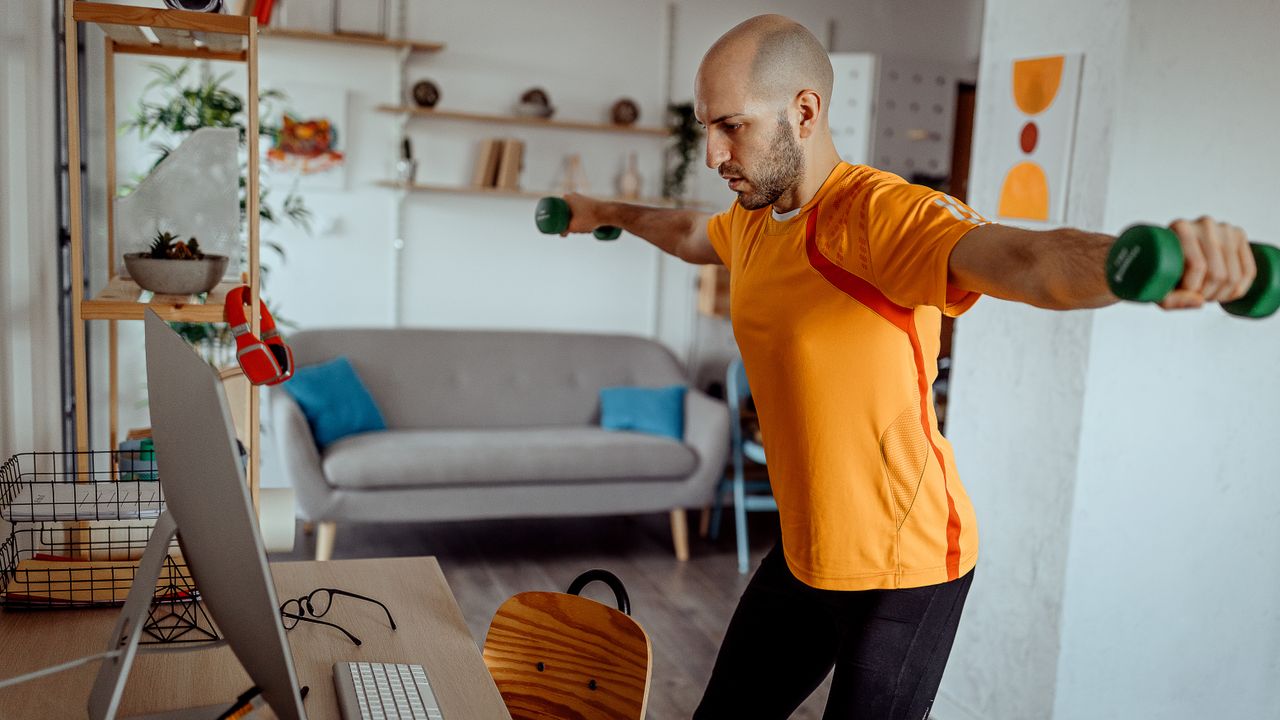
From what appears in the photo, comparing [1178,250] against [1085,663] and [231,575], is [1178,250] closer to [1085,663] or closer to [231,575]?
[231,575]

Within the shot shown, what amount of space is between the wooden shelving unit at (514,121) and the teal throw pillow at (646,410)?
127 centimetres

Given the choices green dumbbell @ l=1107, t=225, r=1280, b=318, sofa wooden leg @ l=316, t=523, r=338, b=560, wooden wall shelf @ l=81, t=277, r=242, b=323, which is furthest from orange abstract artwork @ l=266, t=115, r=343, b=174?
green dumbbell @ l=1107, t=225, r=1280, b=318

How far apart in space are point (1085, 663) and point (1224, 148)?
129cm

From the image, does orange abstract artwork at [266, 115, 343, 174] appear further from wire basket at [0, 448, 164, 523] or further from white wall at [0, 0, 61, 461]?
wire basket at [0, 448, 164, 523]

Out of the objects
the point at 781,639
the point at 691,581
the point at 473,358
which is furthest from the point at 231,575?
the point at 473,358

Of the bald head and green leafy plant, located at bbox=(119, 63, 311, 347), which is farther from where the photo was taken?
green leafy plant, located at bbox=(119, 63, 311, 347)

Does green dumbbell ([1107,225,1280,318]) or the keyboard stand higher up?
green dumbbell ([1107,225,1280,318])

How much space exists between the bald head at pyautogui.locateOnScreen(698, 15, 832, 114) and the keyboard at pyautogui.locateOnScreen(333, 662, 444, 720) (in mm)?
868

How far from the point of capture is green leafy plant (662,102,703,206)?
5285mm

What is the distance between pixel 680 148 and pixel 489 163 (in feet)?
3.14

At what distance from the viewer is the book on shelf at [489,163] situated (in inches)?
197

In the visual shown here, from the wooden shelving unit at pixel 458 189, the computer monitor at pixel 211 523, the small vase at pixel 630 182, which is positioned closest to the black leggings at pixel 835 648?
the computer monitor at pixel 211 523

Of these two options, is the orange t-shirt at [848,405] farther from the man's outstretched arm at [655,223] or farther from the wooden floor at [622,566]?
the wooden floor at [622,566]

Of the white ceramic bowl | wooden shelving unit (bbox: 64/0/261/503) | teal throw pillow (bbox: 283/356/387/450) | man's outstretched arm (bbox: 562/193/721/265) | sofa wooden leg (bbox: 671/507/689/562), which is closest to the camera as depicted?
wooden shelving unit (bbox: 64/0/261/503)
